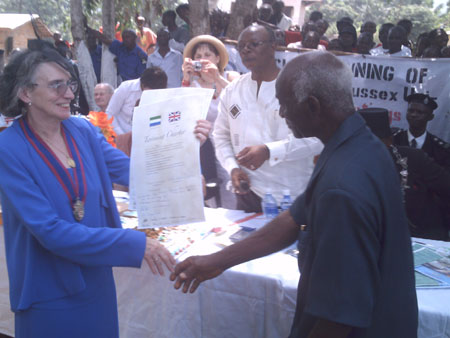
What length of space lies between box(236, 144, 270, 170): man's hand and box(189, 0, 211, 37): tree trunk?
12.6 feet

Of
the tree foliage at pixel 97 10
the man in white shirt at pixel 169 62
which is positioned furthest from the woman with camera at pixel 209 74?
the man in white shirt at pixel 169 62

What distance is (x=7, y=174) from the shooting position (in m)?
1.53

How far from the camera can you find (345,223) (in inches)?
42.1

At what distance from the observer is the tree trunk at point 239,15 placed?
6.64 m

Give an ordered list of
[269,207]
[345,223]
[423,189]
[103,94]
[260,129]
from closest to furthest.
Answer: [345,223] → [269,207] → [260,129] → [423,189] → [103,94]

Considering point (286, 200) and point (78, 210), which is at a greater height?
point (78, 210)

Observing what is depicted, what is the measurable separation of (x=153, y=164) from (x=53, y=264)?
24.4 inches

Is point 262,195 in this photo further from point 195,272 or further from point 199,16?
point 199,16

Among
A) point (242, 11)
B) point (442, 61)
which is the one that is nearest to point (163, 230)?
point (442, 61)

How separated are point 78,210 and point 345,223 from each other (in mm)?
1128

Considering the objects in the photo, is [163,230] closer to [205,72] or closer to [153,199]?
[153,199]

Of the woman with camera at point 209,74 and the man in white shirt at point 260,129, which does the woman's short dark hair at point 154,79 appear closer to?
the woman with camera at point 209,74

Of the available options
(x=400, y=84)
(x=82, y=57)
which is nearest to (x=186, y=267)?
(x=400, y=84)

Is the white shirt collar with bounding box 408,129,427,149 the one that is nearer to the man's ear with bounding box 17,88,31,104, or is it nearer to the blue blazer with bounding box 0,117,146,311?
the blue blazer with bounding box 0,117,146,311
